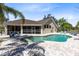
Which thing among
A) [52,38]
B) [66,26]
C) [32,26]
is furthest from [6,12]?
[66,26]

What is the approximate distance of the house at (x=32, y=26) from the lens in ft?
20.1

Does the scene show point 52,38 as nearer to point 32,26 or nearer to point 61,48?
point 61,48

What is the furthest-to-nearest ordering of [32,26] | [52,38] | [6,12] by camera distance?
[32,26] → [52,38] → [6,12]

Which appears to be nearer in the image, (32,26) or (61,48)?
(61,48)

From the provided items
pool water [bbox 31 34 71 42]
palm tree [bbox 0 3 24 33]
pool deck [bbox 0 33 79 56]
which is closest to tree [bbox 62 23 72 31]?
pool water [bbox 31 34 71 42]

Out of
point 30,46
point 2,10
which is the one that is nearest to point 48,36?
point 30,46

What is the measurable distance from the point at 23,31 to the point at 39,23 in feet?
1.73

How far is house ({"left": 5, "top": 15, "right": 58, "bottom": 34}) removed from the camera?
612 centimetres

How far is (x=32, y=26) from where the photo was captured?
6262 mm

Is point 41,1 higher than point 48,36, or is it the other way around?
point 41,1

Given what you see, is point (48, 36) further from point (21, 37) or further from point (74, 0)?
point (74, 0)

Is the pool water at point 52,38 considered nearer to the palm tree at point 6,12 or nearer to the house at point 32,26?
the house at point 32,26

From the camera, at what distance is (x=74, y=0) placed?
580 cm

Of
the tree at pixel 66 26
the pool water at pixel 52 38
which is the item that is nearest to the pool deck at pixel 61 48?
the pool water at pixel 52 38
